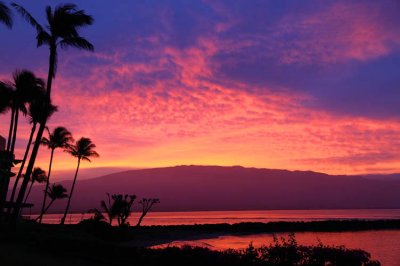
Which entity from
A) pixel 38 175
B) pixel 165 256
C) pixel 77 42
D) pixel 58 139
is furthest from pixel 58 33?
pixel 38 175

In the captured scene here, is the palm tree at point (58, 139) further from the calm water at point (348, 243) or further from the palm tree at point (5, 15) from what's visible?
the palm tree at point (5, 15)

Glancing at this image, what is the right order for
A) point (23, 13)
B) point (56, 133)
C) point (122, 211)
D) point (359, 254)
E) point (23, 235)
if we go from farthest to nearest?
point (56, 133)
point (122, 211)
point (23, 13)
point (23, 235)
point (359, 254)

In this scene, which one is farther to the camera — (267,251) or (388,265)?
(388,265)

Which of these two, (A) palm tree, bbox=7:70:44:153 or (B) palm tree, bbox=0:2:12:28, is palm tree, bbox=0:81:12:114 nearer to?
(A) palm tree, bbox=7:70:44:153

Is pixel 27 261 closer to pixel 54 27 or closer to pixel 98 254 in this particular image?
pixel 98 254

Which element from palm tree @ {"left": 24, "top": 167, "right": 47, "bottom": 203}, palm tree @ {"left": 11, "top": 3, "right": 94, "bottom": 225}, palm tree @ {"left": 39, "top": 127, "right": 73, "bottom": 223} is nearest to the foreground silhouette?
palm tree @ {"left": 11, "top": 3, "right": 94, "bottom": 225}

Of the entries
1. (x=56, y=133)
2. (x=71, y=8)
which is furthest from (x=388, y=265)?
(x=56, y=133)

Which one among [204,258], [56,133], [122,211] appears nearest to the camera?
[204,258]

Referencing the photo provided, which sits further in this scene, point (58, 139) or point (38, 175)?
point (38, 175)

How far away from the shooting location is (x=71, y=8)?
2614cm

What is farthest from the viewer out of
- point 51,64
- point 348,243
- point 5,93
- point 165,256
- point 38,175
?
point 38,175

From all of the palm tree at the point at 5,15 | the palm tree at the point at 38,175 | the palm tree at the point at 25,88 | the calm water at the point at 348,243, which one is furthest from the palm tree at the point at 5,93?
the palm tree at the point at 38,175

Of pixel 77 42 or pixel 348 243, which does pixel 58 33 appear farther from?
pixel 348 243

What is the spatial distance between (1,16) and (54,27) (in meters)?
6.62
